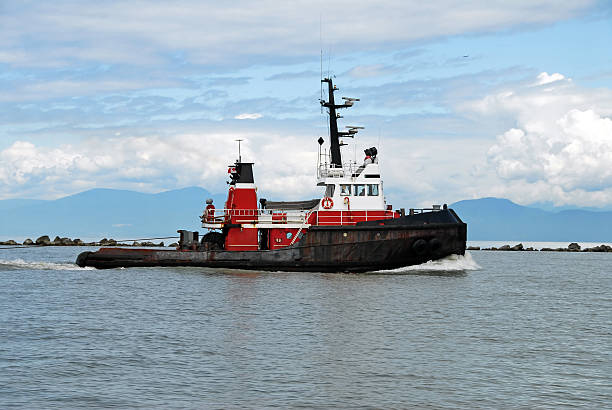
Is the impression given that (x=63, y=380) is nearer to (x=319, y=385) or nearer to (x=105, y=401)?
(x=105, y=401)

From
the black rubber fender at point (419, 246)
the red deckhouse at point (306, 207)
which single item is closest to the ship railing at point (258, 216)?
the red deckhouse at point (306, 207)

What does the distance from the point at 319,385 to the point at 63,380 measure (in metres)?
5.24

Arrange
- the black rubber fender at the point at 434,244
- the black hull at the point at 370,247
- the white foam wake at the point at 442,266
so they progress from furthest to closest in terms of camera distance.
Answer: the white foam wake at the point at 442,266 → the black rubber fender at the point at 434,244 → the black hull at the point at 370,247

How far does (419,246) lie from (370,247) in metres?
2.35

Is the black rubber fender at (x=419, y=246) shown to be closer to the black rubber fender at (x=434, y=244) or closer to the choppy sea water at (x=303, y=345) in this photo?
the black rubber fender at (x=434, y=244)

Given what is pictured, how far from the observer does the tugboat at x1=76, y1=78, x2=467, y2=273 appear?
108 feet

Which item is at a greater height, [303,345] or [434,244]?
[434,244]

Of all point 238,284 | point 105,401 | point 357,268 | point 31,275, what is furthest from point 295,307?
point 31,275

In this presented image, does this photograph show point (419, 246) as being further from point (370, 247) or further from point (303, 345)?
point (303, 345)

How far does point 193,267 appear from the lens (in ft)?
120

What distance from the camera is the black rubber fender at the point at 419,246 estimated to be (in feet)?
108

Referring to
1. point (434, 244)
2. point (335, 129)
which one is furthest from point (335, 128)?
point (434, 244)

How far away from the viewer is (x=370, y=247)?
32.8m

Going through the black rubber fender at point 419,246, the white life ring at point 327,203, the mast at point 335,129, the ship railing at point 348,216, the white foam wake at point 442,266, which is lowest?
the white foam wake at point 442,266
